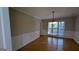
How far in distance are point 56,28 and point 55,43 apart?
0.97 feet

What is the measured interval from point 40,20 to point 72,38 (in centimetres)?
72

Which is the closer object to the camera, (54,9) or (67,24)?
(54,9)

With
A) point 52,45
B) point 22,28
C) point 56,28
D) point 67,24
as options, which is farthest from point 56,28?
point 22,28

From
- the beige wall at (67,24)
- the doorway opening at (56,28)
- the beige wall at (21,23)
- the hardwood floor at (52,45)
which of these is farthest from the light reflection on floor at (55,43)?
the beige wall at (21,23)

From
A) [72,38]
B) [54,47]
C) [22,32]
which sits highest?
[22,32]

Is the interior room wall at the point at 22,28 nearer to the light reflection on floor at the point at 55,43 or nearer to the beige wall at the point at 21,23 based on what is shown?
the beige wall at the point at 21,23

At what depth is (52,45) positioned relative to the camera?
1328 millimetres

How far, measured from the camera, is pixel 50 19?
4.72 feet

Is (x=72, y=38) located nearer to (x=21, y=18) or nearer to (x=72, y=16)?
(x=72, y=16)

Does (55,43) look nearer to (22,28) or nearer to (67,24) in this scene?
(67,24)

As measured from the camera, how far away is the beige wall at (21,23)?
1.19 metres

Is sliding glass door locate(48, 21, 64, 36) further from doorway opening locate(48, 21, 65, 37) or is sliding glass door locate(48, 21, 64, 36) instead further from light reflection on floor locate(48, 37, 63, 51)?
light reflection on floor locate(48, 37, 63, 51)
